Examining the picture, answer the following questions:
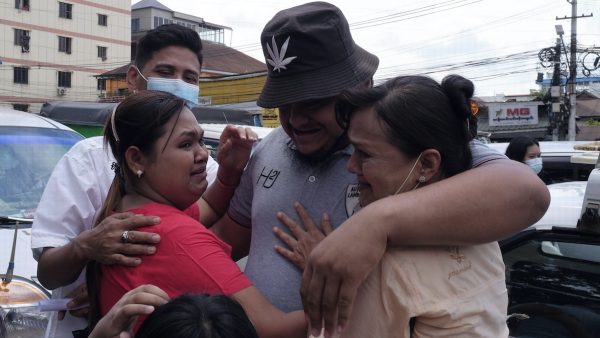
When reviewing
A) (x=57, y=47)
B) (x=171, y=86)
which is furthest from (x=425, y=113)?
(x=57, y=47)

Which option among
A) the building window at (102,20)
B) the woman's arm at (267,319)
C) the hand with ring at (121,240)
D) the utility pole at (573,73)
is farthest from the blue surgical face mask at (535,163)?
the building window at (102,20)

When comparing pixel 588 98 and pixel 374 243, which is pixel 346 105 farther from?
pixel 588 98

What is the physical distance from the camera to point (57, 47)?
145 ft

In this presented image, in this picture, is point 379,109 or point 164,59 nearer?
point 379,109

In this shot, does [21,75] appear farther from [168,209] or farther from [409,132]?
[409,132]

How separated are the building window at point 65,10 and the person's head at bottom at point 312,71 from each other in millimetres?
46830

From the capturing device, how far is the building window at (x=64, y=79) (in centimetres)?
4412

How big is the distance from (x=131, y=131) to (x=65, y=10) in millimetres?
47508

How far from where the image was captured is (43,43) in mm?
43219

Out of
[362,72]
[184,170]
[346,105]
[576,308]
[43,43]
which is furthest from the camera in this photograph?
[43,43]

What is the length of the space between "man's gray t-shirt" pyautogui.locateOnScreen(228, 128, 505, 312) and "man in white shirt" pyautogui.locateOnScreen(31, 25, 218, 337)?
0.43m

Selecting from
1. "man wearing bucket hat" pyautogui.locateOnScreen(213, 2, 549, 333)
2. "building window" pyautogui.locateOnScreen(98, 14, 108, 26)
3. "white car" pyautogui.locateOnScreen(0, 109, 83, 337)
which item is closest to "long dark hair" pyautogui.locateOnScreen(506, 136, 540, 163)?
"white car" pyautogui.locateOnScreen(0, 109, 83, 337)

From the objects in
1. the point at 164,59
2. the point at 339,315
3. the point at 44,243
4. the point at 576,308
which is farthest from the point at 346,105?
the point at 576,308

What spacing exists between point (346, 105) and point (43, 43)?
46239mm
